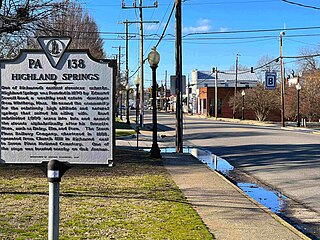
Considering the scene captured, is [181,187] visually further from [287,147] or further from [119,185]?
[287,147]

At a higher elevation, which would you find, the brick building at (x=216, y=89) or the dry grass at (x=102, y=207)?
the brick building at (x=216, y=89)

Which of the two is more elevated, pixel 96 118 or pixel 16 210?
pixel 96 118

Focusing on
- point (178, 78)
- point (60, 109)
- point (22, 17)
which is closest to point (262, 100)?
point (178, 78)

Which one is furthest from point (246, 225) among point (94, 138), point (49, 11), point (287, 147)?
point (287, 147)

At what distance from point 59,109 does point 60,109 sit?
0.01 metres

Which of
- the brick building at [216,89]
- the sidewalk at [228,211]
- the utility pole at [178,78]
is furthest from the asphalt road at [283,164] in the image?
the brick building at [216,89]

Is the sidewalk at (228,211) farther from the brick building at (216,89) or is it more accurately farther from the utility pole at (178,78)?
the brick building at (216,89)

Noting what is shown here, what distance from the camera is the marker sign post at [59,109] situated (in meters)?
4.87

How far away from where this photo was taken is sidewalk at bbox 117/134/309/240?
654 centimetres

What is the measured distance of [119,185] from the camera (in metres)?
10.4

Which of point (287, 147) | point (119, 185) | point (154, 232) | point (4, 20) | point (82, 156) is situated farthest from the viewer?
point (287, 147)

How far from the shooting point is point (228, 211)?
7.96 metres

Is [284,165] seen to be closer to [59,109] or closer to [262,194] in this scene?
[262,194]

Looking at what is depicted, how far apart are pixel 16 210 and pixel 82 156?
3.31 meters
